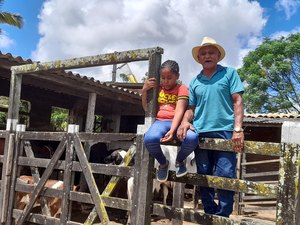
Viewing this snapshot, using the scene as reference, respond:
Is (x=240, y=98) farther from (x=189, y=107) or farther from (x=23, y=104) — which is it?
(x=23, y=104)

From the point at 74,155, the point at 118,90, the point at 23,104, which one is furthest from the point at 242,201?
the point at 23,104

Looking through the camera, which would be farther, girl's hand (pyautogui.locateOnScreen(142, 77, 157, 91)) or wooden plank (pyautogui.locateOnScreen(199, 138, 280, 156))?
girl's hand (pyautogui.locateOnScreen(142, 77, 157, 91))

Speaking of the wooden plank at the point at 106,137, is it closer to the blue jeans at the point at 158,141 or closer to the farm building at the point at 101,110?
the blue jeans at the point at 158,141

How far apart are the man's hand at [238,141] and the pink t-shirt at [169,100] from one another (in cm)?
58

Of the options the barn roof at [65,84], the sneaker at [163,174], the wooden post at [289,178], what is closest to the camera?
the wooden post at [289,178]

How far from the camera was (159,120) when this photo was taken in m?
3.25

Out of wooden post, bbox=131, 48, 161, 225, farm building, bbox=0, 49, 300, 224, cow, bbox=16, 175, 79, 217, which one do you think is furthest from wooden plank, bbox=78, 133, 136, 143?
farm building, bbox=0, 49, 300, 224

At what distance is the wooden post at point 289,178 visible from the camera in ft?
8.56

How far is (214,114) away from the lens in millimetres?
3061

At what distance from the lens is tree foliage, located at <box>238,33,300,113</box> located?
21.4 metres

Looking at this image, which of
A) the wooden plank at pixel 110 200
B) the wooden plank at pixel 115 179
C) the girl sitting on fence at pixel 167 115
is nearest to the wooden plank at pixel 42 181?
the wooden plank at pixel 110 200

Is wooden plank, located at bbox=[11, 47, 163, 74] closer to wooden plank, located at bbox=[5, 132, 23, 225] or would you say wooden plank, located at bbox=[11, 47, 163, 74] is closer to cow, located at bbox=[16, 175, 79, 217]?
wooden plank, located at bbox=[5, 132, 23, 225]

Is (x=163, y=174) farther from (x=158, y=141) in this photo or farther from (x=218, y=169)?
(x=218, y=169)

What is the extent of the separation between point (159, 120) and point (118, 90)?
615 centimetres
